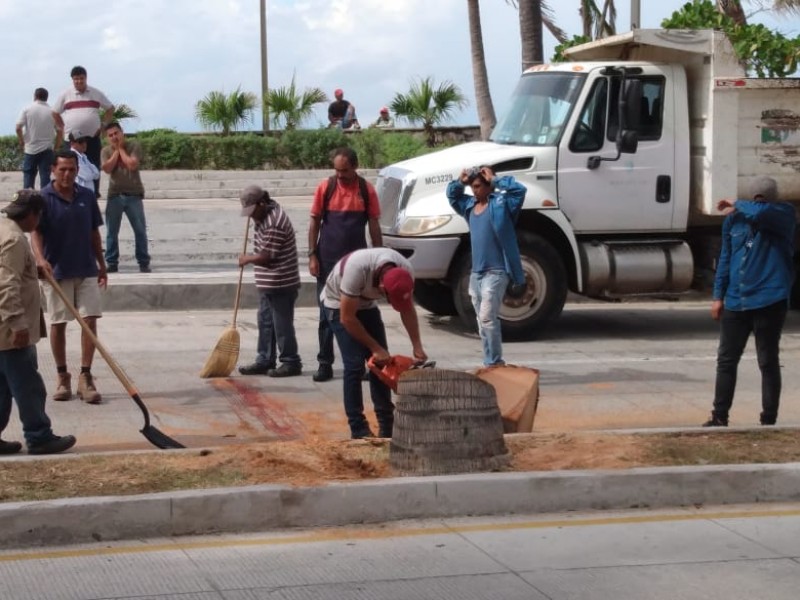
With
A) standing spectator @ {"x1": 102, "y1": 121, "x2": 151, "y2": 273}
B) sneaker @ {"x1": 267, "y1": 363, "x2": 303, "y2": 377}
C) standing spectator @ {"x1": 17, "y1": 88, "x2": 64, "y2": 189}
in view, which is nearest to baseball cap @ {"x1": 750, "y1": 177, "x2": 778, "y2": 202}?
sneaker @ {"x1": 267, "y1": 363, "x2": 303, "y2": 377}

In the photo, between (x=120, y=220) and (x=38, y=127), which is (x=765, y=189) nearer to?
(x=120, y=220)

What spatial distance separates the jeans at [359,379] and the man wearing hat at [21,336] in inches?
67.8

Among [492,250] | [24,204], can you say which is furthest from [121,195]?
[24,204]

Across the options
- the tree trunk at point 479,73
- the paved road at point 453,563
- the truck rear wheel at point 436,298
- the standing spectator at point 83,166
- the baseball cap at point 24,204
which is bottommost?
the paved road at point 453,563

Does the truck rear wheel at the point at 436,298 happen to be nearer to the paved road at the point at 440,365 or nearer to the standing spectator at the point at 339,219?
A: the paved road at the point at 440,365

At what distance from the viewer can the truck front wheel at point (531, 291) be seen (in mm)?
13000

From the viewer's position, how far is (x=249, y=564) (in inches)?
247

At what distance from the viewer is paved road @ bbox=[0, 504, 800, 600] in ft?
19.4

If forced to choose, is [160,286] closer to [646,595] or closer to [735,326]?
[735,326]

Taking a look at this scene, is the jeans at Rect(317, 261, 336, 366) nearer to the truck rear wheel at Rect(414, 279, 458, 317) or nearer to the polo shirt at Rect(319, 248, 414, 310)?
the polo shirt at Rect(319, 248, 414, 310)

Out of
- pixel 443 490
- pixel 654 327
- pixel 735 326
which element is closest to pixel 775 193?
pixel 735 326

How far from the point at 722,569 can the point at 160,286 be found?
31.4 ft

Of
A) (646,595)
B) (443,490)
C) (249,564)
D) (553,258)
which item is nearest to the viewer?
(646,595)

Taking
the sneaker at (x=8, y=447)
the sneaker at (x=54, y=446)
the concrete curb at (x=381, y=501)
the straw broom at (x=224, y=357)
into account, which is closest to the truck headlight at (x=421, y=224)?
the straw broom at (x=224, y=357)
